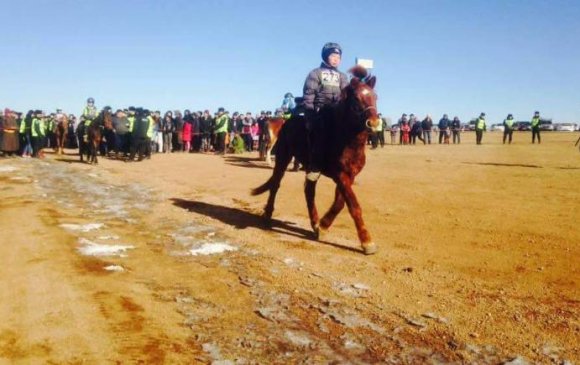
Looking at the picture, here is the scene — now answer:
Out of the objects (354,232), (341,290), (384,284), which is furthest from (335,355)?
(354,232)

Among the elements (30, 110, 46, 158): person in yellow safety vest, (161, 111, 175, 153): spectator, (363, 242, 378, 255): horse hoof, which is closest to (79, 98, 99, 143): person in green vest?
(30, 110, 46, 158): person in yellow safety vest

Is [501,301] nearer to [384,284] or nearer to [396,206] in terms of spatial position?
[384,284]

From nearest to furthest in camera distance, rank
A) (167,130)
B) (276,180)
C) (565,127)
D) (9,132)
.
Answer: (276,180) < (9,132) < (167,130) < (565,127)

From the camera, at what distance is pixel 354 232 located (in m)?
7.48

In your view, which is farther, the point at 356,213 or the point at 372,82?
the point at 372,82

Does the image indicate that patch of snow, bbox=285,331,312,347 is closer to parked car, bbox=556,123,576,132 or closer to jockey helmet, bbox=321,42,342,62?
jockey helmet, bbox=321,42,342,62

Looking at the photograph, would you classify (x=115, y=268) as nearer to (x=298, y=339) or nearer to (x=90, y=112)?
(x=298, y=339)

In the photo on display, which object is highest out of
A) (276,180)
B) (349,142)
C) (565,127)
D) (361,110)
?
(565,127)

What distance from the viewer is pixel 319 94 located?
7.16 meters

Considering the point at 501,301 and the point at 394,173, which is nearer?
the point at 501,301

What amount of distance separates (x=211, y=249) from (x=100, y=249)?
1322 millimetres

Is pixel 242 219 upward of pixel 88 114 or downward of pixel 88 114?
downward

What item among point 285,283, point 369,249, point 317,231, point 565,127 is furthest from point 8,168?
point 565,127

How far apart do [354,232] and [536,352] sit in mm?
4030
